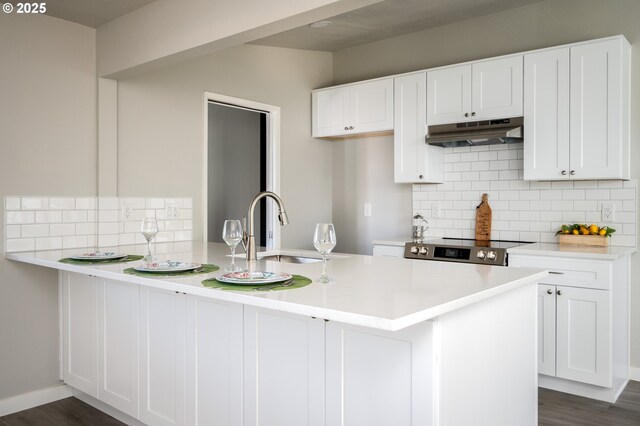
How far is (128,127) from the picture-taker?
351 centimetres

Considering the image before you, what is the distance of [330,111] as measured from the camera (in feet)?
15.8

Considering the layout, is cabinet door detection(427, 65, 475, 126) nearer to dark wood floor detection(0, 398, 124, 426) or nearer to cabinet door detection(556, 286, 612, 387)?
cabinet door detection(556, 286, 612, 387)

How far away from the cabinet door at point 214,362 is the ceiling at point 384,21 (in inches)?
99.4

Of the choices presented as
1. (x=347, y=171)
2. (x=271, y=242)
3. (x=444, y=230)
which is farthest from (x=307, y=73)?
(x=444, y=230)

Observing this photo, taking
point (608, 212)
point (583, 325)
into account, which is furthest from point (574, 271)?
point (608, 212)

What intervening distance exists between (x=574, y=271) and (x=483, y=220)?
1028 millimetres

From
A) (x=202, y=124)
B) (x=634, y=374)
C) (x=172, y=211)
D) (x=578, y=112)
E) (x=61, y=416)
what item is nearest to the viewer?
(x=61, y=416)

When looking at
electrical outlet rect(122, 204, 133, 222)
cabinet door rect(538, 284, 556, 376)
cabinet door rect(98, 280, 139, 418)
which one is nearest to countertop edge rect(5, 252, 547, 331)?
cabinet door rect(98, 280, 139, 418)

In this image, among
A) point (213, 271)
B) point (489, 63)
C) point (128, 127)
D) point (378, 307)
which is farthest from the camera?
point (489, 63)

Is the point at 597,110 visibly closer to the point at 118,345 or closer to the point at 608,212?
the point at 608,212

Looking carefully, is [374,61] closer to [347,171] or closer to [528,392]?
[347,171]

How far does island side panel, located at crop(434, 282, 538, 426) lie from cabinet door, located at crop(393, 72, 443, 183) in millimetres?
2062

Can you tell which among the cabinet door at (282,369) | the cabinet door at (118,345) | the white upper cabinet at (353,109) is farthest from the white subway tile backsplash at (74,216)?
the white upper cabinet at (353,109)

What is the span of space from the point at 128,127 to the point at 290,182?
5.41 ft
